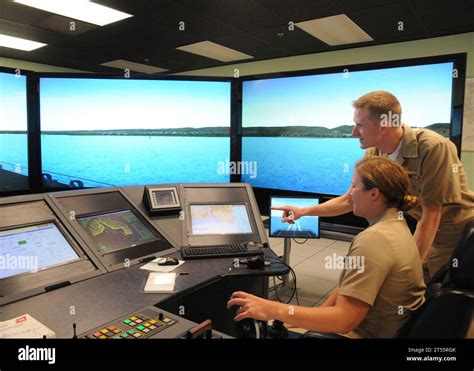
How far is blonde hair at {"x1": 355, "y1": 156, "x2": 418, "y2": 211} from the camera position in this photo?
4.05ft

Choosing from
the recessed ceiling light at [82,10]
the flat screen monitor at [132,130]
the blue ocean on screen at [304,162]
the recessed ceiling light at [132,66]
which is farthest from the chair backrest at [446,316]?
the recessed ceiling light at [132,66]

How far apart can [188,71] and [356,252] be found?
659cm

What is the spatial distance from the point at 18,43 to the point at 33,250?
17.2ft

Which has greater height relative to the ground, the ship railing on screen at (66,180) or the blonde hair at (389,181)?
the blonde hair at (389,181)

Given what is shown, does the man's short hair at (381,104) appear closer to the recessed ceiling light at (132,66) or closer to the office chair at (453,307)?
the office chair at (453,307)

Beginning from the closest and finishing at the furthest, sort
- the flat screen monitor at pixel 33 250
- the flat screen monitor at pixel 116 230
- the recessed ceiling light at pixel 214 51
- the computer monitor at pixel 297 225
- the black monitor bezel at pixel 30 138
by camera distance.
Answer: the flat screen monitor at pixel 33 250, the flat screen monitor at pixel 116 230, the black monitor bezel at pixel 30 138, the computer monitor at pixel 297 225, the recessed ceiling light at pixel 214 51

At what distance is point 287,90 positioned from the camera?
402 cm

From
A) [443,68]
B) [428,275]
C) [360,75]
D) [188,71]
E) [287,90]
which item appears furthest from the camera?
[188,71]

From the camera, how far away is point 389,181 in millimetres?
1235

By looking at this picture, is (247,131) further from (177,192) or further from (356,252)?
(356,252)

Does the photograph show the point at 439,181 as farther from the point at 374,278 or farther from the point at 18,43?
the point at 18,43

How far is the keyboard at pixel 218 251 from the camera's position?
1802mm

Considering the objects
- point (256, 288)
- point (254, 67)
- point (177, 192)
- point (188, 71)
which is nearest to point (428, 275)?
point (256, 288)

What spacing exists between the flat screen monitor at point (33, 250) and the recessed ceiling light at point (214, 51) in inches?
170
